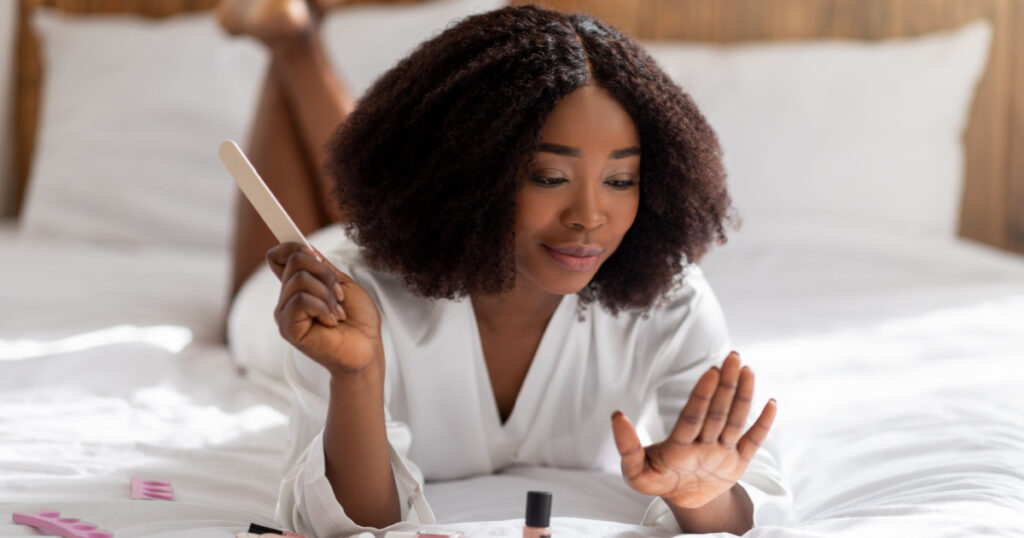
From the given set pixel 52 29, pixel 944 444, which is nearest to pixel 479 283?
pixel 944 444

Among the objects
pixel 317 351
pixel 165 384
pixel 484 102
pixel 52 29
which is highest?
pixel 52 29

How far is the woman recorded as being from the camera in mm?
831

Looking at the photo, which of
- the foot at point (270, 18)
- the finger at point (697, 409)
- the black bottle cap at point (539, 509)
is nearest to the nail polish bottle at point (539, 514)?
the black bottle cap at point (539, 509)

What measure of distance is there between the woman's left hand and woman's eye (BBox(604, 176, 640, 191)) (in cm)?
23

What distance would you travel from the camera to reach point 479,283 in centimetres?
97

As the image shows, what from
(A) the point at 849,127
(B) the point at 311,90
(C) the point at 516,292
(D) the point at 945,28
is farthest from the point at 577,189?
(D) the point at 945,28

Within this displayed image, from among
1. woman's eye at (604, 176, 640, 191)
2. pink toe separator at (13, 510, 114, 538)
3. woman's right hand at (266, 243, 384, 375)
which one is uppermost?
woman's eye at (604, 176, 640, 191)

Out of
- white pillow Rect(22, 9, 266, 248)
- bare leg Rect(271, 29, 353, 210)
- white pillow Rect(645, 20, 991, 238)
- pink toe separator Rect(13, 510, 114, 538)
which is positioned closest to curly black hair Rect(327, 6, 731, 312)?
pink toe separator Rect(13, 510, 114, 538)

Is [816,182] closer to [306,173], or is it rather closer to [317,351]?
[306,173]

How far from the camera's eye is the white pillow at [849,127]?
215 cm

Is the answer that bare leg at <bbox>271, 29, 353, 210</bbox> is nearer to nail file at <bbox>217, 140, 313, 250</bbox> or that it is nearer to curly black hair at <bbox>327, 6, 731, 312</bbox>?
curly black hair at <bbox>327, 6, 731, 312</bbox>

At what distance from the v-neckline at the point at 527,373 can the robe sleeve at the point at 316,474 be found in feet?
0.32

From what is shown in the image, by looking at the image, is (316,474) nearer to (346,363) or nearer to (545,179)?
(346,363)

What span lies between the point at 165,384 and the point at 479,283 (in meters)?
0.58
